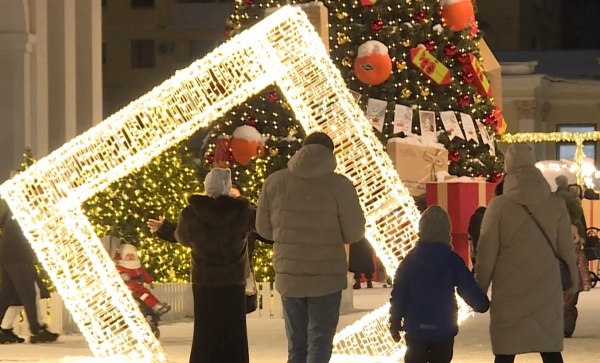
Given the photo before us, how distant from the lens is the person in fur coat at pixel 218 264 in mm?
10859

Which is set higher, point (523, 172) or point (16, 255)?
point (523, 172)

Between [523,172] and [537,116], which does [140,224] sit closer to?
[523,172]

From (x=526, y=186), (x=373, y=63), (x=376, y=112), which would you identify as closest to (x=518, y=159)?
(x=526, y=186)

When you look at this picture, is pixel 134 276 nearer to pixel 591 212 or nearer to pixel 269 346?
pixel 269 346

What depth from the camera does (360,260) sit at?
20797 millimetres

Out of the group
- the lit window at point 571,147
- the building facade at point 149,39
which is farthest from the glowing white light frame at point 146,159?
the building facade at point 149,39

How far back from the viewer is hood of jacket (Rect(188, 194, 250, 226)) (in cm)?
1083

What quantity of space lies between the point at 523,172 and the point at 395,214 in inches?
114

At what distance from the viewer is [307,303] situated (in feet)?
33.7

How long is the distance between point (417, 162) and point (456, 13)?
2490 millimetres

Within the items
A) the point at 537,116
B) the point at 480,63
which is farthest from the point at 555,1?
the point at 480,63

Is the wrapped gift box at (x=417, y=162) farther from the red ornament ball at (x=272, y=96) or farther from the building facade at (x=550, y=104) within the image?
the building facade at (x=550, y=104)

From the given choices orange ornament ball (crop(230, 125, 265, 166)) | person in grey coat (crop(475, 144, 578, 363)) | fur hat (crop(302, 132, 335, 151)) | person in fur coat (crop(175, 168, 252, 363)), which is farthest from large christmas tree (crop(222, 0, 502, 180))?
person in grey coat (crop(475, 144, 578, 363))

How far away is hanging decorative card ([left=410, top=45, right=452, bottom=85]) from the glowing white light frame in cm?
1352
